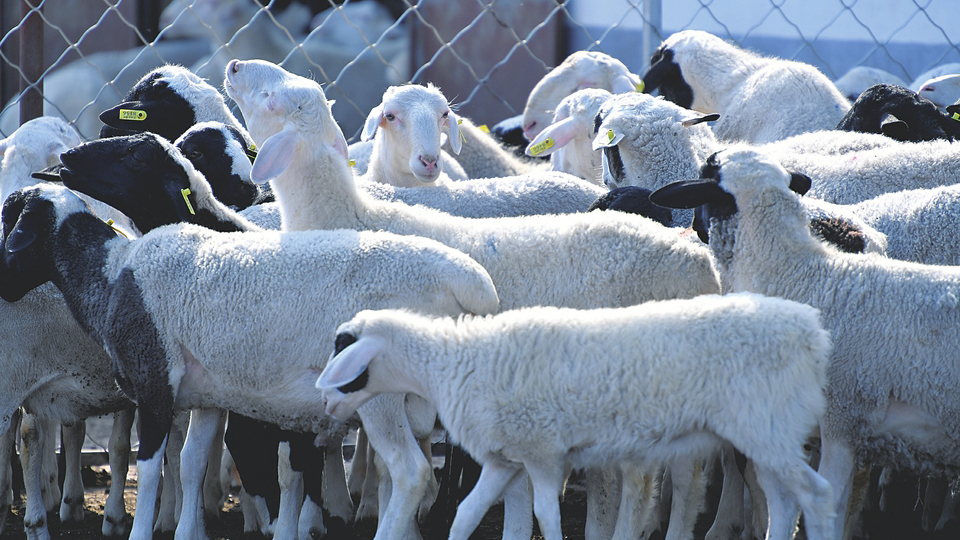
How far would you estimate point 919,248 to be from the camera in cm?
329

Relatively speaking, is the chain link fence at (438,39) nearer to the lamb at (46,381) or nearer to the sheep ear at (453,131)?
→ the sheep ear at (453,131)

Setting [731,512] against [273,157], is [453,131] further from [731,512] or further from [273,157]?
[731,512]

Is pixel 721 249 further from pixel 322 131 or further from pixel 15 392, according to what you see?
pixel 15 392

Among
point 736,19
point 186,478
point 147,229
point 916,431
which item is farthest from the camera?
point 736,19

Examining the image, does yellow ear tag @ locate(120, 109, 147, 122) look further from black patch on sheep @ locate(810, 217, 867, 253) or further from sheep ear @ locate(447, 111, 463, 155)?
black patch on sheep @ locate(810, 217, 867, 253)

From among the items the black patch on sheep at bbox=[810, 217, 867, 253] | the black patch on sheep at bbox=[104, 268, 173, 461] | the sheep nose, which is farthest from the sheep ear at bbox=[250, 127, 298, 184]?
the black patch on sheep at bbox=[810, 217, 867, 253]

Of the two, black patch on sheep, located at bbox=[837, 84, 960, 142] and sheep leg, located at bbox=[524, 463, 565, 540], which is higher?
black patch on sheep, located at bbox=[837, 84, 960, 142]

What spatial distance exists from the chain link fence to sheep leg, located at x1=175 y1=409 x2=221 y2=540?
3.71 m

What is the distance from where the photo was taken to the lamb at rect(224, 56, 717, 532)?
122 inches

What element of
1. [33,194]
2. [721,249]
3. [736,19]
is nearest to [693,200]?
[721,249]

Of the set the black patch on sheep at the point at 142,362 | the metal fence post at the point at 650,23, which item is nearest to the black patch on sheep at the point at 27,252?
the black patch on sheep at the point at 142,362

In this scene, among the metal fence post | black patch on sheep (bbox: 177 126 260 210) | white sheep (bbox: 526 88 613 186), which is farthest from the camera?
the metal fence post

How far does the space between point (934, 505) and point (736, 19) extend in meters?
4.06

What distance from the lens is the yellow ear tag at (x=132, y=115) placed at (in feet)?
Result: 14.7
